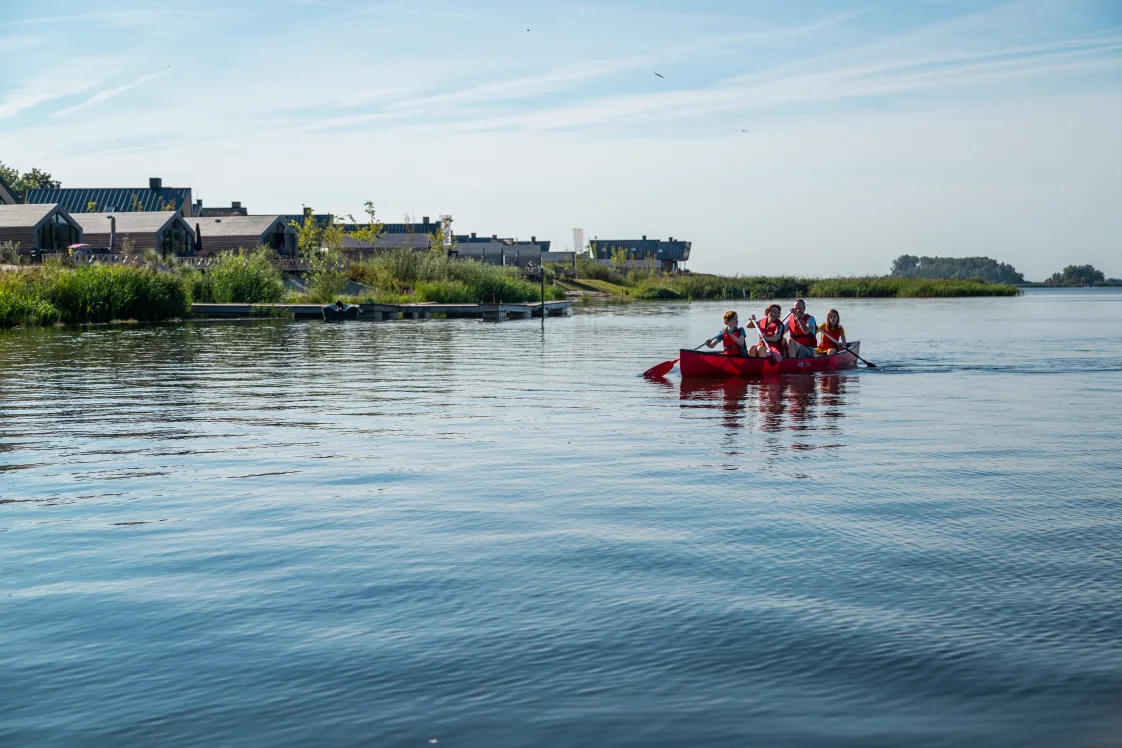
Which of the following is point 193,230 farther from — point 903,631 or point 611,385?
point 903,631

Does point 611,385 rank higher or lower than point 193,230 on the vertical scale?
lower

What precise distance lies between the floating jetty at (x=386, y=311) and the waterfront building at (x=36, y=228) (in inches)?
1058

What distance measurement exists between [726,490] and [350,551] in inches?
150

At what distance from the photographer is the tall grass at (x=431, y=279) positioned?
192 feet

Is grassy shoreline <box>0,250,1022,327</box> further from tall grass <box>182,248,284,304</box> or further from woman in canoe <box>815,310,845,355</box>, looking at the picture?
woman in canoe <box>815,310,845,355</box>

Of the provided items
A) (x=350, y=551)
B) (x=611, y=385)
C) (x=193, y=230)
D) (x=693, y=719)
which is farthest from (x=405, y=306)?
(x=693, y=719)

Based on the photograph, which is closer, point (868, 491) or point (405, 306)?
point (868, 491)

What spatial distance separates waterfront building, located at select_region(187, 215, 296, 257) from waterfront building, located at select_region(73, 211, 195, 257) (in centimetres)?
439

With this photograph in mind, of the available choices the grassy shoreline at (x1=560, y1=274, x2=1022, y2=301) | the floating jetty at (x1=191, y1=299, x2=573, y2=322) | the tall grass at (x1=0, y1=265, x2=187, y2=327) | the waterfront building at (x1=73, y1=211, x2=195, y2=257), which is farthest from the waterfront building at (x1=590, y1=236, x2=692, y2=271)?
the tall grass at (x1=0, y1=265, x2=187, y2=327)

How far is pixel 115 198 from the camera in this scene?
10025 centimetres

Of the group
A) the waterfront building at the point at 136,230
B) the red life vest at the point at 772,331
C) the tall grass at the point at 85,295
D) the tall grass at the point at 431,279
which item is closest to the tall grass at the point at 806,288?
the tall grass at the point at 431,279

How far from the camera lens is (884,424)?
15320 mm

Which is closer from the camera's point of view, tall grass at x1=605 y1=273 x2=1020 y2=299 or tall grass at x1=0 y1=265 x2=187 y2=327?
tall grass at x1=0 y1=265 x2=187 y2=327

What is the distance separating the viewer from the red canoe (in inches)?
836
